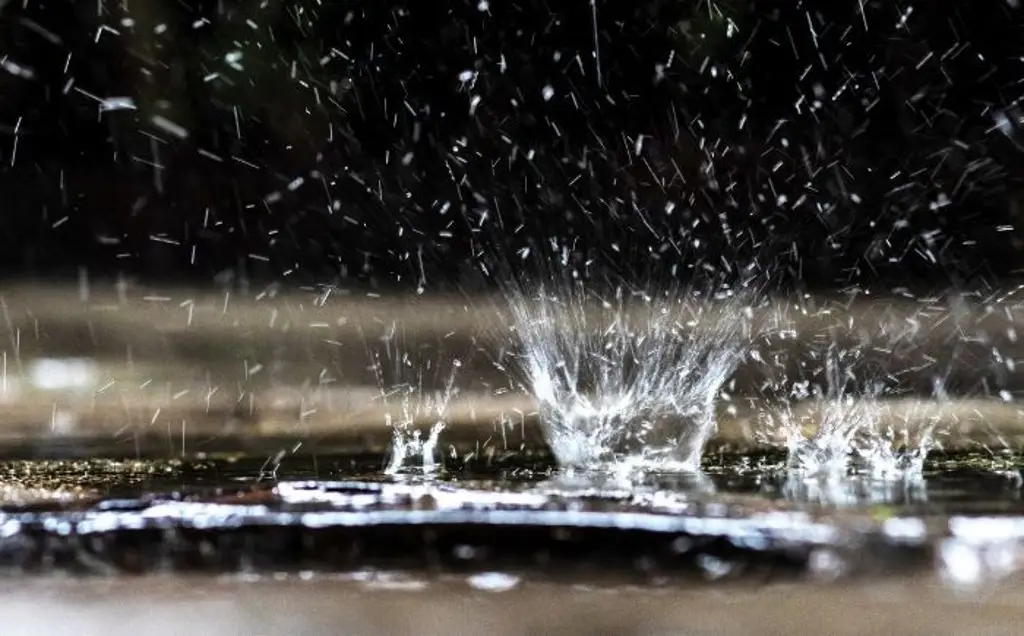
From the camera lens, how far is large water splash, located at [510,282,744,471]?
6.49 feet

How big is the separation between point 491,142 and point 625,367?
717 millimetres

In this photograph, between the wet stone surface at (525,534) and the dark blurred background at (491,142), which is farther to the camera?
the dark blurred background at (491,142)

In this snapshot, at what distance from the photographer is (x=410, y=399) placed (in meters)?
2.49

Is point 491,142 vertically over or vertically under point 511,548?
over

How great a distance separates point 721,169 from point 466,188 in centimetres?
62

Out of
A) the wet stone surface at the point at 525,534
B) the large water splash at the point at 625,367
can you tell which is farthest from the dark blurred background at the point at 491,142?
the wet stone surface at the point at 525,534

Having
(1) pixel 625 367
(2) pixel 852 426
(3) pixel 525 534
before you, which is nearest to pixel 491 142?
(1) pixel 625 367

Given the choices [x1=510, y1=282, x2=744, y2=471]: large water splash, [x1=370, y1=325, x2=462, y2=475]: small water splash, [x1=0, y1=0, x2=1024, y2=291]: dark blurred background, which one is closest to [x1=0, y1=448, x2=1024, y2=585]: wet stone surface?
[x1=510, y1=282, x2=744, y2=471]: large water splash

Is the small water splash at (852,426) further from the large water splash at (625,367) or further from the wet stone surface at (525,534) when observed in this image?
the wet stone surface at (525,534)

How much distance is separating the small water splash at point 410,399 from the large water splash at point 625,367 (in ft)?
0.65

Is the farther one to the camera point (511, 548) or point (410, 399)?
point (410, 399)

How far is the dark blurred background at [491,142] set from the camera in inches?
111

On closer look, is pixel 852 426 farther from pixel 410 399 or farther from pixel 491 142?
pixel 491 142

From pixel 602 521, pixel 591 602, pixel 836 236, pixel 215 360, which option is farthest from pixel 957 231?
pixel 591 602
